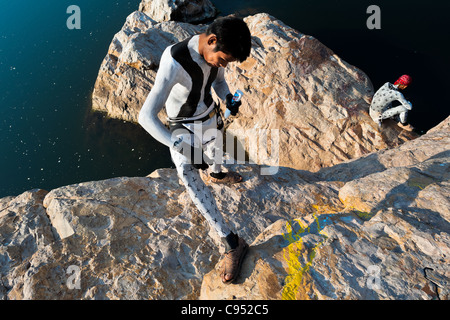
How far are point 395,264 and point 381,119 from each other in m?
3.21

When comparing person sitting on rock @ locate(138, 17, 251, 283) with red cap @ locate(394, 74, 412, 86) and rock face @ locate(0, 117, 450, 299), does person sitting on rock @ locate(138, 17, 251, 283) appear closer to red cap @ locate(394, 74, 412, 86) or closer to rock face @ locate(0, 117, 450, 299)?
rock face @ locate(0, 117, 450, 299)

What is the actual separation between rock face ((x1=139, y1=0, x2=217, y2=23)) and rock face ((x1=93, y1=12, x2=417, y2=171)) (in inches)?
90.1

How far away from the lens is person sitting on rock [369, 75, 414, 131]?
3928 millimetres

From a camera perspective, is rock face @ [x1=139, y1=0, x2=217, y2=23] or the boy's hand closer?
the boy's hand

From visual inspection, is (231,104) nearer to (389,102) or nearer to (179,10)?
(389,102)

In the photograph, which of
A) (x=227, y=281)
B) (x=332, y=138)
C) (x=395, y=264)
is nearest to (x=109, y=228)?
(x=227, y=281)

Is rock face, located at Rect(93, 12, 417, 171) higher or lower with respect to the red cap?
lower

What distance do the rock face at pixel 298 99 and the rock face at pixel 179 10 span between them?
2.29 m

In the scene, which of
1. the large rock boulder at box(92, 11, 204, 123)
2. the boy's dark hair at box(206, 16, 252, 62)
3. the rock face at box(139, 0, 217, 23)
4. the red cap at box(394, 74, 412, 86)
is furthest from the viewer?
the rock face at box(139, 0, 217, 23)

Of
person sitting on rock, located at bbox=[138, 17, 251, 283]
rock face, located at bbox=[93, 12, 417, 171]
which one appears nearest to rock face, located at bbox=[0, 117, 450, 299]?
person sitting on rock, located at bbox=[138, 17, 251, 283]

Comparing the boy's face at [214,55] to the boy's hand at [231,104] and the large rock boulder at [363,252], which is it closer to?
the boy's hand at [231,104]

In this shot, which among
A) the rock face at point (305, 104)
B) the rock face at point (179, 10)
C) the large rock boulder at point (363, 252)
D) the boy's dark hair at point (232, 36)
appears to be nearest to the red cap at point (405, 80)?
the rock face at point (305, 104)

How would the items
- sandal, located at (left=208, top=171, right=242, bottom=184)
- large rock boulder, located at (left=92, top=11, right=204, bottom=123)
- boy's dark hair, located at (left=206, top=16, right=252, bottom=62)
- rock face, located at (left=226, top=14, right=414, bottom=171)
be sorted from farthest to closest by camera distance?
large rock boulder, located at (left=92, top=11, right=204, bottom=123), rock face, located at (left=226, top=14, right=414, bottom=171), sandal, located at (left=208, top=171, right=242, bottom=184), boy's dark hair, located at (left=206, top=16, right=252, bottom=62)

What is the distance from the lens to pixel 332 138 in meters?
4.20
